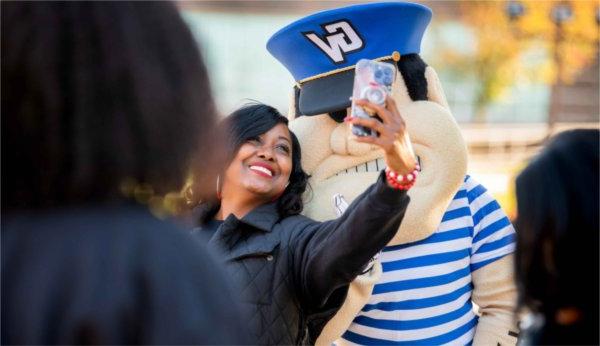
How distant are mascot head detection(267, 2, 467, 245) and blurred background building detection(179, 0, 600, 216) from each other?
13.3 meters

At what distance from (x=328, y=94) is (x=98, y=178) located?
1.51m

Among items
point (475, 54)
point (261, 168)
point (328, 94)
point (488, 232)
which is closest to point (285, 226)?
point (261, 168)

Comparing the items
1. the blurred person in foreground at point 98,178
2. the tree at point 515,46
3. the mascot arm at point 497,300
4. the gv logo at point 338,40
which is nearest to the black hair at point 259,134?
the gv logo at point 338,40

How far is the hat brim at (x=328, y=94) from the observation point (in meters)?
2.37

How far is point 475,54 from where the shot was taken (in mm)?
18188

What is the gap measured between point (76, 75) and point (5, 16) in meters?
0.14

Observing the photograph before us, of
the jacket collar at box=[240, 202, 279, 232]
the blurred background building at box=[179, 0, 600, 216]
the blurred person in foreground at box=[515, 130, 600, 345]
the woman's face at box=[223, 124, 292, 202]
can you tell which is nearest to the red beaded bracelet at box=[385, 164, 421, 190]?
the blurred person in foreground at box=[515, 130, 600, 345]

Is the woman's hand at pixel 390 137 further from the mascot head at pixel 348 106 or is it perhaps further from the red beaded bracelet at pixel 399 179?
the mascot head at pixel 348 106

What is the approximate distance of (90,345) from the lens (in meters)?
0.91

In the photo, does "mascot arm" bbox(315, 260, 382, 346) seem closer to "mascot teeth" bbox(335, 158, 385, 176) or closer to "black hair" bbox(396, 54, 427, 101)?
"mascot teeth" bbox(335, 158, 385, 176)

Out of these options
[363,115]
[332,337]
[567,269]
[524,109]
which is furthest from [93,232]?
[524,109]

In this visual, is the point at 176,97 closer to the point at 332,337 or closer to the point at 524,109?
the point at 332,337

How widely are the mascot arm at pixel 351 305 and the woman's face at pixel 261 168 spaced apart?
17.2 inches

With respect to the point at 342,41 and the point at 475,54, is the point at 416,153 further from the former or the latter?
the point at 475,54
